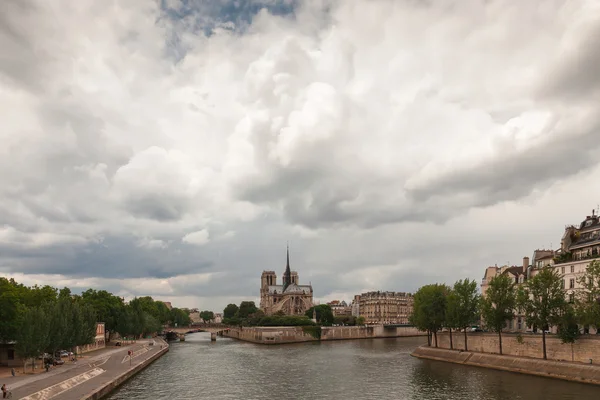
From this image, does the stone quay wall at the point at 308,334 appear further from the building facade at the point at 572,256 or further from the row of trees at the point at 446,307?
the building facade at the point at 572,256

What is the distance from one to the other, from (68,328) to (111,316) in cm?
4926

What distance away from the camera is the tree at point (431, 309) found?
94131 millimetres

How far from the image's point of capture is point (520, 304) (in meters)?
67.4

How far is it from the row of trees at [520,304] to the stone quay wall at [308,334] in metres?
60.0

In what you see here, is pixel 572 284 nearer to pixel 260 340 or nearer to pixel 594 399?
pixel 594 399

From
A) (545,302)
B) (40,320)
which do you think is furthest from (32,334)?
(545,302)

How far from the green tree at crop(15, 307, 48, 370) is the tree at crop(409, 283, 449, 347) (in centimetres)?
6476

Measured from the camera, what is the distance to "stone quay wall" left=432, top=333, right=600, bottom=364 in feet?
198

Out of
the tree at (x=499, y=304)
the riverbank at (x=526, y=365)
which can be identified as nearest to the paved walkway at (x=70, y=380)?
the riverbank at (x=526, y=365)

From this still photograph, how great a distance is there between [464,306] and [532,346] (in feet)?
54.4

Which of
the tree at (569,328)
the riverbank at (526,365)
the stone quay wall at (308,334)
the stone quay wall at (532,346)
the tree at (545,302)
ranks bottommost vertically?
the stone quay wall at (308,334)

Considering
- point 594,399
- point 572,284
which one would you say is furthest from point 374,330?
point 594,399

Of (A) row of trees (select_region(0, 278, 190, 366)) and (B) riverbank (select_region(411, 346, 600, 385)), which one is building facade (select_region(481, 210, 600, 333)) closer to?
(B) riverbank (select_region(411, 346, 600, 385))

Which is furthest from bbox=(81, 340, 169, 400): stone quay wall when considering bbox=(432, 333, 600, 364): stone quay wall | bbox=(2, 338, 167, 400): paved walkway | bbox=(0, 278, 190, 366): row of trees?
bbox=(432, 333, 600, 364): stone quay wall
